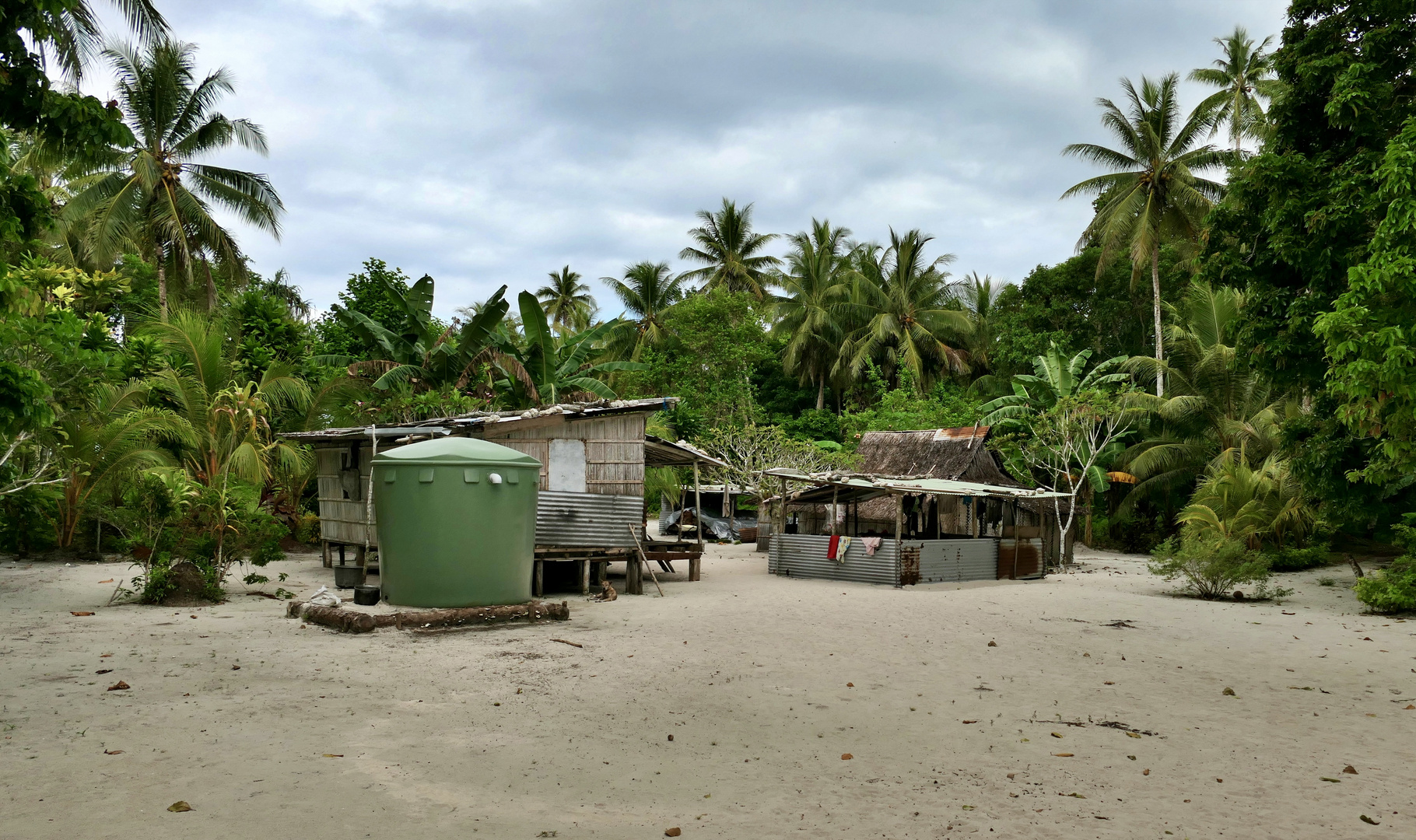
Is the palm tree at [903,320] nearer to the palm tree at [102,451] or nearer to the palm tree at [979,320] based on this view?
the palm tree at [979,320]

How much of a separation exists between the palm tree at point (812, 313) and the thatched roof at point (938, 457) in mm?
12776

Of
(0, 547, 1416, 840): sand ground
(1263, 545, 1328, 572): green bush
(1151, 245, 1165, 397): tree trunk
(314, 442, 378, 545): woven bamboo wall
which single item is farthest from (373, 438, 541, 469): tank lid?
(1151, 245, 1165, 397): tree trunk

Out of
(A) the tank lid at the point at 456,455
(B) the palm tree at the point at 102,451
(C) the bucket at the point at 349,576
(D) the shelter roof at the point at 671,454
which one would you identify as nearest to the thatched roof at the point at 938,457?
(D) the shelter roof at the point at 671,454

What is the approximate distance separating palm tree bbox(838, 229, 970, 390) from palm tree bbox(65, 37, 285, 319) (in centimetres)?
2230

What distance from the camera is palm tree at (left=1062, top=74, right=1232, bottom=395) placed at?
28359 millimetres

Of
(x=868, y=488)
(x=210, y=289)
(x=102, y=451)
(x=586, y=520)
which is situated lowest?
(x=586, y=520)

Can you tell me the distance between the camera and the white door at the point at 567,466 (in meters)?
14.8

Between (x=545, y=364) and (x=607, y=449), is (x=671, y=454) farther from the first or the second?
(x=545, y=364)

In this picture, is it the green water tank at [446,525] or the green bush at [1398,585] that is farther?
the green bush at [1398,585]

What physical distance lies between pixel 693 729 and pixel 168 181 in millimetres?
23613

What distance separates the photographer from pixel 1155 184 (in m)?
28.9

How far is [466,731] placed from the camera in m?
6.12

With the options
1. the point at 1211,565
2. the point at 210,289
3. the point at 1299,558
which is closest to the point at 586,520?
the point at 1211,565

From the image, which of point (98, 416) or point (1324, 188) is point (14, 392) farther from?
point (1324, 188)
